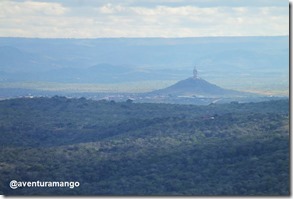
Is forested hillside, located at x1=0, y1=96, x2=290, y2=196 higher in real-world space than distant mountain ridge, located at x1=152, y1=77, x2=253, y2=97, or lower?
lower

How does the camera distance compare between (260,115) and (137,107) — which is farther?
(137,107)

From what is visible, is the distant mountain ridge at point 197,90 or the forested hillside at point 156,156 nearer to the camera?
the forested hillside at point 156,156

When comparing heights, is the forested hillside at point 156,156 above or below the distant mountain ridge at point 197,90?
below

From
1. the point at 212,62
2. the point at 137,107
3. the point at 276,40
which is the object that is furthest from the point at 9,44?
the point at 137,107

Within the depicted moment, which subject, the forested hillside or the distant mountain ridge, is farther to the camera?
the distant mountain ridge

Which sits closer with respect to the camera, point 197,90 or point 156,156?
point 156,156

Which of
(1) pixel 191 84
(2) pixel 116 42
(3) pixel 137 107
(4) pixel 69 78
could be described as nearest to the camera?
(3) pixel 137 107

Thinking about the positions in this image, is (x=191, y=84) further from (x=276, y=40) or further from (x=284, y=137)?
(x=284, y=137)

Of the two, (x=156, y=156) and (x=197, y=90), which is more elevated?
(x=197, y=90)
